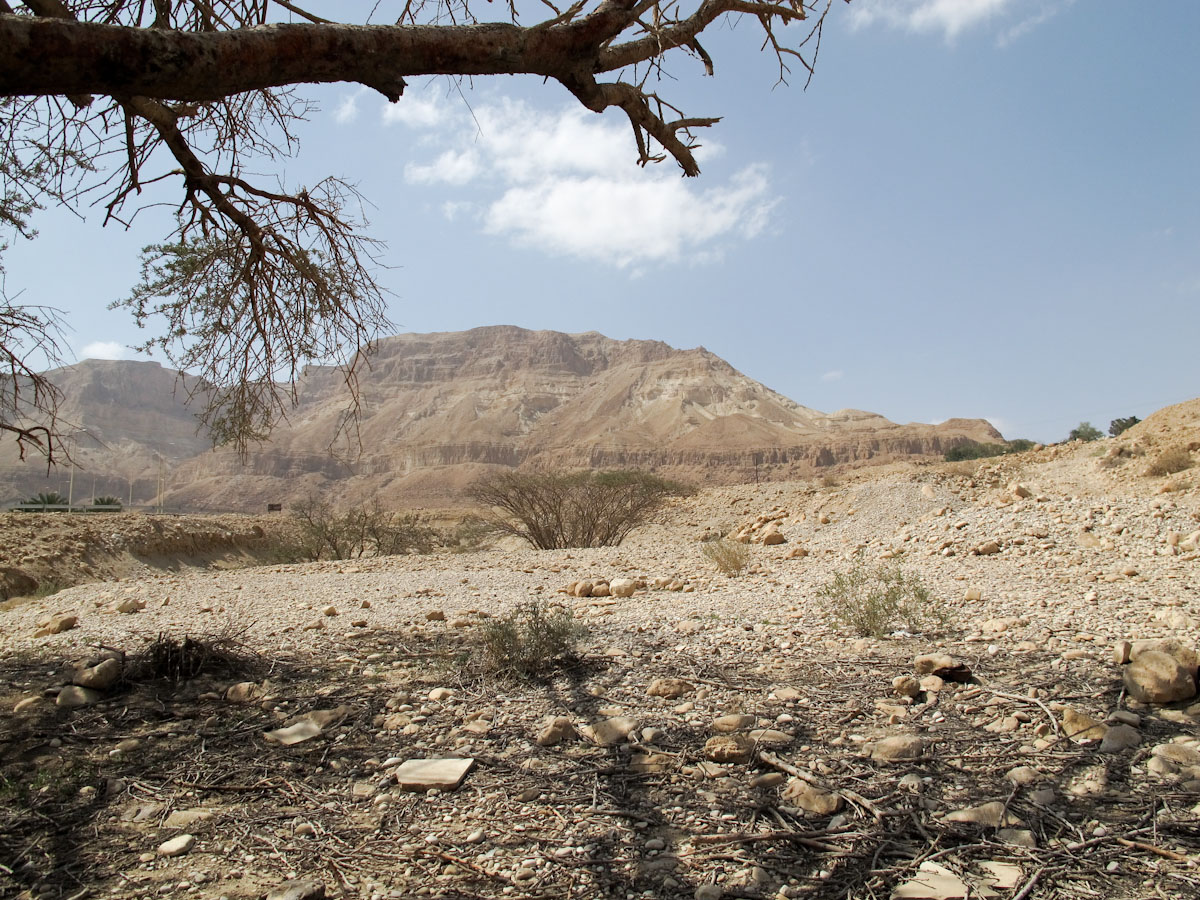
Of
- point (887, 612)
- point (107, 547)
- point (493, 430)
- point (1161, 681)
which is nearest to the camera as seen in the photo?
point (1161, 681)

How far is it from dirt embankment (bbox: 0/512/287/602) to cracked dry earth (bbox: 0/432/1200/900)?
9915 mm

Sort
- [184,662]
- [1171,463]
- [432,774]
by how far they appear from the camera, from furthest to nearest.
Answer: [1171,463] → [184,662] → [432,774]

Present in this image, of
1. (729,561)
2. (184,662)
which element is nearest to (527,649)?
(184,662)

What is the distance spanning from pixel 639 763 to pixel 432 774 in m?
0.76

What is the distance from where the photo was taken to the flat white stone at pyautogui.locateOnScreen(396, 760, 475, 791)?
2.67 meters

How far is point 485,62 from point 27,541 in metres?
19.3

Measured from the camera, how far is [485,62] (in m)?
3.03

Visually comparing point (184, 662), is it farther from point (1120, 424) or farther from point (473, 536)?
point (1120, 424)

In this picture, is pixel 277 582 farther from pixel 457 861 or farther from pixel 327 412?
pixel 327 412

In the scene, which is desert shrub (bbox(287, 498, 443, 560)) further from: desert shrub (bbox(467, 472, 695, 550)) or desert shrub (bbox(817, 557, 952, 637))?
desert shrub (bbox(817, 557, 952, 637))

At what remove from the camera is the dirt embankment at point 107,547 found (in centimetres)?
1555

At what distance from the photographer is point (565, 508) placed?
17578 mm

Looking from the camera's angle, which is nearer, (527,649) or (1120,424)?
(527,649)

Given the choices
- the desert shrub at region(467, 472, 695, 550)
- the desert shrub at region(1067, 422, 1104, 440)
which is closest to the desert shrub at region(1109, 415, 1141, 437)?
the desert shrub at region(1067, 422, 1104, 440)
